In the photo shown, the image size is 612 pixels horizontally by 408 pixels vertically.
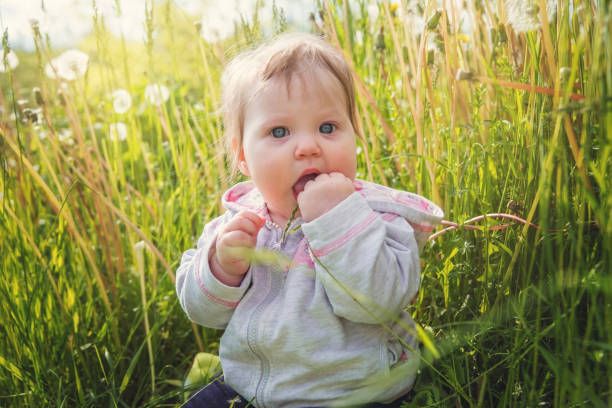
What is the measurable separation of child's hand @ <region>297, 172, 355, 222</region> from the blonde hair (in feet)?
0.75

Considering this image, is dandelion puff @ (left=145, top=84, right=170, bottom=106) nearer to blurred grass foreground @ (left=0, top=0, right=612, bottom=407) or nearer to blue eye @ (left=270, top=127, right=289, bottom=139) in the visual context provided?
blurred grass foreground @ (left=0, top=0, right=612, bottom=407)

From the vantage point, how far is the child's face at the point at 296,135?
1.12 meters

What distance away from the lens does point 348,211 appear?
104 centimetres

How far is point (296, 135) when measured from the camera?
1.13 meters

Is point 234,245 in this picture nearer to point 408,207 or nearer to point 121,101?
point 408,207

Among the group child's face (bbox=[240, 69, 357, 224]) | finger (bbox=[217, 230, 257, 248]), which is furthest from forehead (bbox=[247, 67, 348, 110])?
finger (bbox=[217, 230, 257, 248])

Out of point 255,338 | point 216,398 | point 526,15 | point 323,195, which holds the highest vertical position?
point 526,15

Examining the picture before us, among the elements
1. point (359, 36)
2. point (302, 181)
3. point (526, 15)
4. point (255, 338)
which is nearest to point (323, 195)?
point (302, 181)

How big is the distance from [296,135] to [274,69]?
143mm

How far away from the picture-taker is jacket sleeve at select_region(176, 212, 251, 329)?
3.87 feet

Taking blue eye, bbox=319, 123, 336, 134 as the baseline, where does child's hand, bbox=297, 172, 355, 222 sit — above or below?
below

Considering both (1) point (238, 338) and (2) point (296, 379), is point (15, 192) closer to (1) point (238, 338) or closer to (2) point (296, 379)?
(1) point (238, 338)

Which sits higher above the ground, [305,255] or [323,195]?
[323,195]

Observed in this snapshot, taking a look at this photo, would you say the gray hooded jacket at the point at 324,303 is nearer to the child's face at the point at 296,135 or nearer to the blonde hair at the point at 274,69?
the child's face at the point at 296,135
